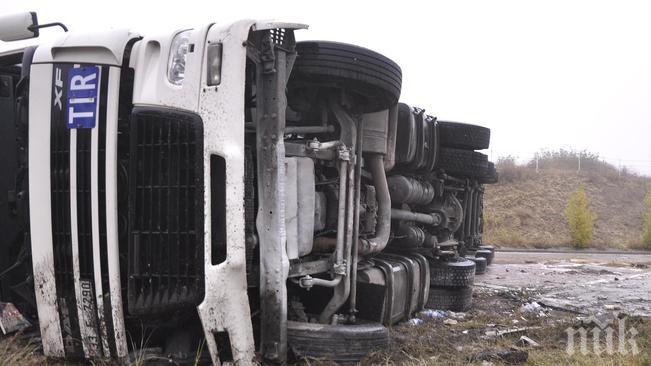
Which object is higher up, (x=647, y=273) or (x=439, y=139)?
(x=439, y=139)

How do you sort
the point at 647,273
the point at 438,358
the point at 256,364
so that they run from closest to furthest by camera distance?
the point at 256,364 < the point at 438,358 < the point at 647,273

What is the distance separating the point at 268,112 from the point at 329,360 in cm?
122

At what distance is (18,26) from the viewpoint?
364cm

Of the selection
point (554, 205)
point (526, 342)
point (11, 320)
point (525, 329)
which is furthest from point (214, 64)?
point (554, 205)

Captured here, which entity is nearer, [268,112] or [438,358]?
[268,112]

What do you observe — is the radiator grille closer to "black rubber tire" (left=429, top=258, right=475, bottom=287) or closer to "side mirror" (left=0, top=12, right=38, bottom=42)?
"side mirror" (left=0, top=12, right=38, bottom=42)

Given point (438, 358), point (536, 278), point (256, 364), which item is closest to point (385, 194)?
point (438, 358)

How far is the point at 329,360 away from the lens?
2986mm

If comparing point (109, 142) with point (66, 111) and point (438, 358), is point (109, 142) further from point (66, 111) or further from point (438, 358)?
point (438, 358)

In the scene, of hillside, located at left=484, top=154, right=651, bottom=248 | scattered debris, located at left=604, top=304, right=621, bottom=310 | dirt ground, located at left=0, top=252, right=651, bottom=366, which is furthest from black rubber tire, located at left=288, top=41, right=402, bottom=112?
hillside, located at left=484, top=154, right=651, bottom=248

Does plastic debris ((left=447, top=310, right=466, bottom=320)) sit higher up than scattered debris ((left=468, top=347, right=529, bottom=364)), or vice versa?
scattered debris ((left=468, top=347, right=529, bottom=364))

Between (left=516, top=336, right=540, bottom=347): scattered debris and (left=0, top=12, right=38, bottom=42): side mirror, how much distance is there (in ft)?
11.2

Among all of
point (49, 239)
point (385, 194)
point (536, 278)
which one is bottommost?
point (536, 278)

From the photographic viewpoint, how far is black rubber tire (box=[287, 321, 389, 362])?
2969mm
